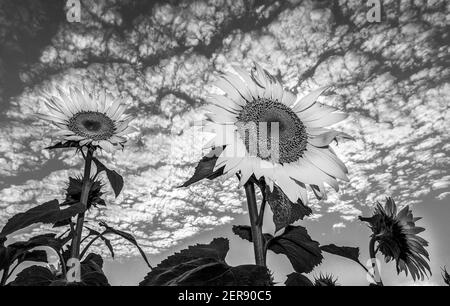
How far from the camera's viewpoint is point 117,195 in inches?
91.1

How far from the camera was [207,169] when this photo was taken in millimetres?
1176

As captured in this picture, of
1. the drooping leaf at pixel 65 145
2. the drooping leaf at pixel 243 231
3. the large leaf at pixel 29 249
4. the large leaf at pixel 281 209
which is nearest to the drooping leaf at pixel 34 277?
the large leaf at pixel 29 249

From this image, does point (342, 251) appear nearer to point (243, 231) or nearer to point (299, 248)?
point (299, 248)

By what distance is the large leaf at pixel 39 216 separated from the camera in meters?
1.61

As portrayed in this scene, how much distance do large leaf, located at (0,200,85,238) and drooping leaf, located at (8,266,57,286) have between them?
17.5 inches

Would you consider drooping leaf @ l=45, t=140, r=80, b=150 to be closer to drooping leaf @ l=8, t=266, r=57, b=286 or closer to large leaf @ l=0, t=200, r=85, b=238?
large leaf @ l=0, t=200, r=85, b=238

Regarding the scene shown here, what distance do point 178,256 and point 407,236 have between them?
2050mm

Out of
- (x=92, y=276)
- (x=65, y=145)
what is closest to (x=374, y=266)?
(x=92, y=276)

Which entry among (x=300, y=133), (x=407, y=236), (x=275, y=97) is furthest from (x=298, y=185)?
(x=407, y=236)

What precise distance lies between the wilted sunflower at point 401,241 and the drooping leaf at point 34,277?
200 cm

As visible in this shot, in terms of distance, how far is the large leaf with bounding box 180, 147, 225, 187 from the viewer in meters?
1.14

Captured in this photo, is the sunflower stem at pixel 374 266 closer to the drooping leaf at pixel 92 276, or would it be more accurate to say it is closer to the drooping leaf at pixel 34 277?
the drooping leaf at pixel 92 276

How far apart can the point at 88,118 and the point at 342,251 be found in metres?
2.23
